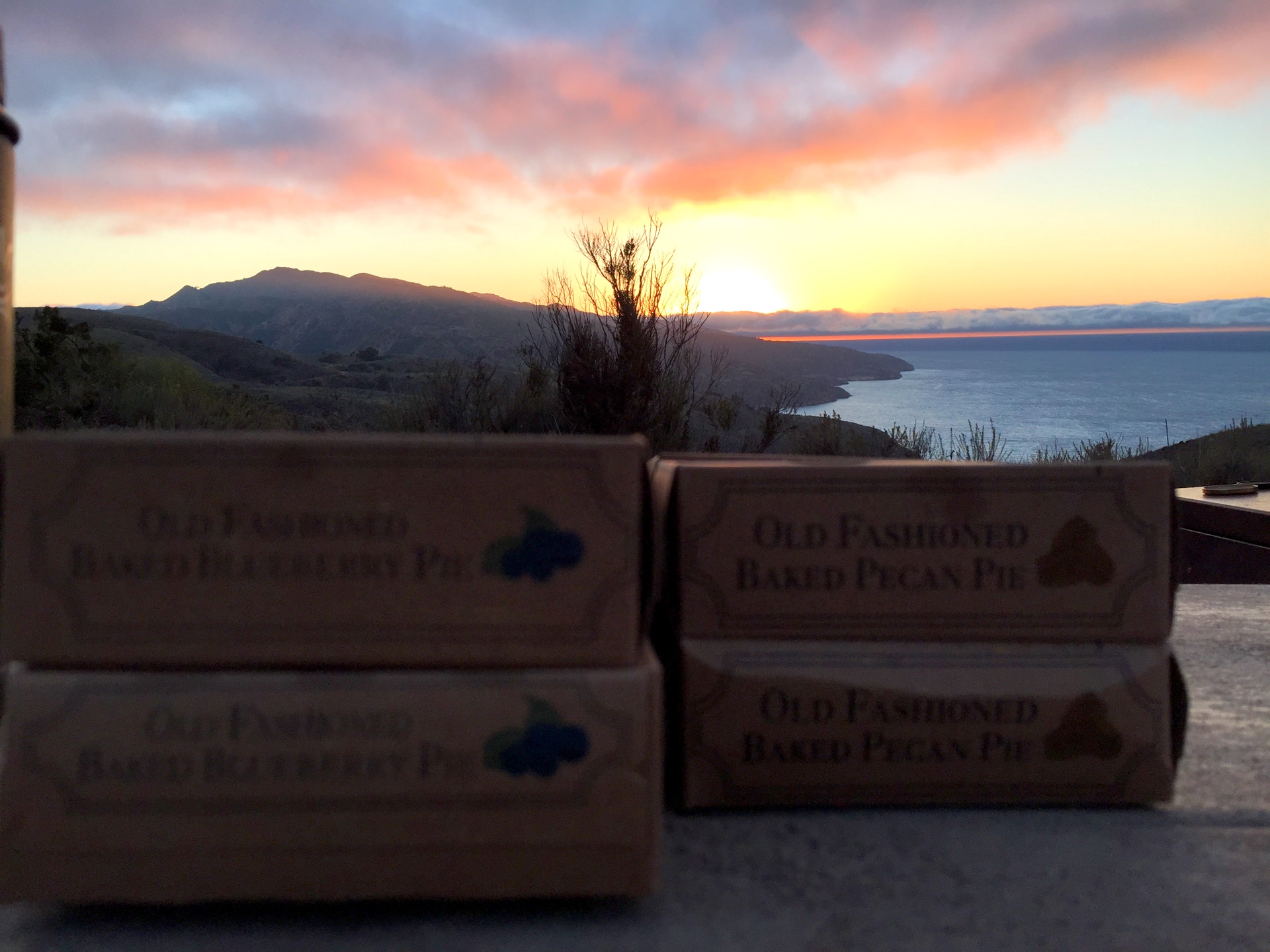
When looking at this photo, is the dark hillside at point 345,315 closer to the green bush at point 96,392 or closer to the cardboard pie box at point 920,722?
the green bush at point 96,392

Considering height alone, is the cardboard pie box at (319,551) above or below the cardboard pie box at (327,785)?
above

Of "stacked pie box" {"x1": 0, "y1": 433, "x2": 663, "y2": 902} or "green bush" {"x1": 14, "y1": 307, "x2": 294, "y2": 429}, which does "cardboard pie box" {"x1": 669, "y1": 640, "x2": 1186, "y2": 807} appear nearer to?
"stacked pie box" {"x1": 0, "y1": 433, "x2": 663, "y2": 902}

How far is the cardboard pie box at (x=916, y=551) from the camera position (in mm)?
1304

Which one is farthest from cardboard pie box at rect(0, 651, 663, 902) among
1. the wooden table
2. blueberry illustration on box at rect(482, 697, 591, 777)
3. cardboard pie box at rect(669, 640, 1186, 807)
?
the wooden table

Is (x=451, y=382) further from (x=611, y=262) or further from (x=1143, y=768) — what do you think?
(x=1143, y=768)

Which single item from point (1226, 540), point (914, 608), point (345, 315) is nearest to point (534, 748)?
point (914, 608)

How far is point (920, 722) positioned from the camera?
132 centimetres

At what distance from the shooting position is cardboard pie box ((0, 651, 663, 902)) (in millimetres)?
1052

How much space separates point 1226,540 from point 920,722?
285 centimetres

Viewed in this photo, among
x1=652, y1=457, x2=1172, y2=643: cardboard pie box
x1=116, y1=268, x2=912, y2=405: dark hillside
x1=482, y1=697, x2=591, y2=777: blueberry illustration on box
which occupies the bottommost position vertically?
x1=482, y1=697, x2=591, y2=777: blueberry illustration on box

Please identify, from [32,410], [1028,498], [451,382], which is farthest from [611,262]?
[1028,498]

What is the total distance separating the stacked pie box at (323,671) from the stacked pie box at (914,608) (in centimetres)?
24

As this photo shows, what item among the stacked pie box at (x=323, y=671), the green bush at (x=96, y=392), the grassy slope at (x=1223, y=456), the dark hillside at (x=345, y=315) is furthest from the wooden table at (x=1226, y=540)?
the dark hillside at (x=345, y=315)

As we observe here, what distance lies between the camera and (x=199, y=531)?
Answer: 109 cm
